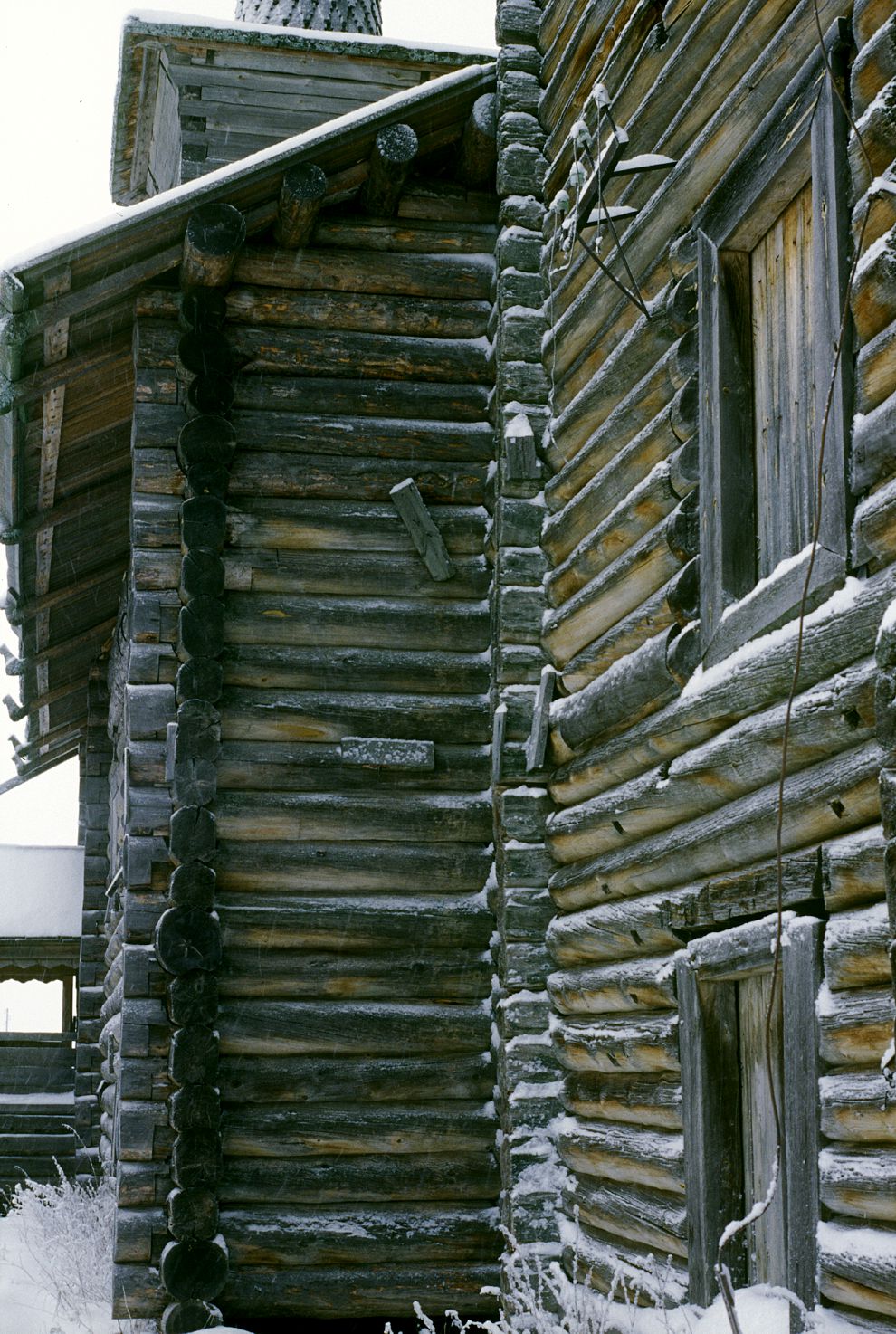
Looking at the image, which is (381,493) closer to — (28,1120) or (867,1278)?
(867,1278)

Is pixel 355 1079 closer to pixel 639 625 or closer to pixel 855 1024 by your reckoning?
pixel 639 625

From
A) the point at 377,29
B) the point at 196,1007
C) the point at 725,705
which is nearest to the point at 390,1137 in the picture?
the point at 196,1007

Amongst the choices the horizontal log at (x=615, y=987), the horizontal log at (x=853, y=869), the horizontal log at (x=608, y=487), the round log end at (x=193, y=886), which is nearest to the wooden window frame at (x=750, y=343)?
the horizontal log at (x=608, y=487)

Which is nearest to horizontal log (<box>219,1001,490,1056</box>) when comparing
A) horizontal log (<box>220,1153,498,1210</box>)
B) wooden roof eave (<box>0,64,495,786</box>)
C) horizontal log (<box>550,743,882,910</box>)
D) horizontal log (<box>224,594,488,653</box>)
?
horizontal log (<box>220,1153,498,1210</box>)

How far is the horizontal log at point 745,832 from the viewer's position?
4.07m

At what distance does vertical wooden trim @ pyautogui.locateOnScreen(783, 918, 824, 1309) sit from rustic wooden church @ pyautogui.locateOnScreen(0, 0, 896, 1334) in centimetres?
20

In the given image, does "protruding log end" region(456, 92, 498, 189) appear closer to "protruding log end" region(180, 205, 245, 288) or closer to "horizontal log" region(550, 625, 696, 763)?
"protruding log end" region(180, 205, 245, 288)

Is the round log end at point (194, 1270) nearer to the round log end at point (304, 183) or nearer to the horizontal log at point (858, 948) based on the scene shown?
the horizontal log at point (858, 948)

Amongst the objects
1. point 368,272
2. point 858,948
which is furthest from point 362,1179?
point 368,272

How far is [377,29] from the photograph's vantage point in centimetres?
1196

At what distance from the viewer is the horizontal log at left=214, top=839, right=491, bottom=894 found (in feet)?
26.2

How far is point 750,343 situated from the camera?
533 centimetres

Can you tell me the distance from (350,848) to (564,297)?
3040mm

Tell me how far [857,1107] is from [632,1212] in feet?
7.25
